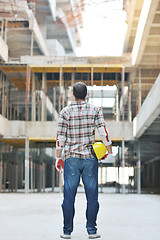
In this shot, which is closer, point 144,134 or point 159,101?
point 159,101

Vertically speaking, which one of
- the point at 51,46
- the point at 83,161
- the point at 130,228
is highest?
the point at 51,46

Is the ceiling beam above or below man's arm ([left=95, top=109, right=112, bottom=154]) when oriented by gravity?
above

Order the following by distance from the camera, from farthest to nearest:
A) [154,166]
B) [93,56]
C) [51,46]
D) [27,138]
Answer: [51,46] < [154,166] < [93,56] < [27,138]

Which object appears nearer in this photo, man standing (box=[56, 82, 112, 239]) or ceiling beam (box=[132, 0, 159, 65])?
man standing (box=[56, 82, 112, 239])

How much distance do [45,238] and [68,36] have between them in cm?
4476

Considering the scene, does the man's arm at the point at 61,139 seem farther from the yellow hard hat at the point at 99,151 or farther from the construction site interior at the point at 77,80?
the construction site interior at the point at 77,80

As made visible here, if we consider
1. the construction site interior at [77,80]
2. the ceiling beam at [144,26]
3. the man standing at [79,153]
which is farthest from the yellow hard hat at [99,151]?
the ceiling beam at [144,26]

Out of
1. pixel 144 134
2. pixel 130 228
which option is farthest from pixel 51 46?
pixel 130 228

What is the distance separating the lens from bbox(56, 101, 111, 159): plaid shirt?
16.6 ft

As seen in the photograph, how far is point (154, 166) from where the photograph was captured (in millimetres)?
37219

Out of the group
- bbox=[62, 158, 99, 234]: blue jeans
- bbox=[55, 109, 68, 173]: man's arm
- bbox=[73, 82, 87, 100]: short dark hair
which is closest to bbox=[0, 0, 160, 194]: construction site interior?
bbox=[73, 82, 87, 100]: short dark hair

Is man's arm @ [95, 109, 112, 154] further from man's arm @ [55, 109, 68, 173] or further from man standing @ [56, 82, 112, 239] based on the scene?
man's arm @ [55, 109, 68, 173]

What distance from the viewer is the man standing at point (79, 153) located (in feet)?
16.3

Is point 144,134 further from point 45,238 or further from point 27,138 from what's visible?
point 45,238
